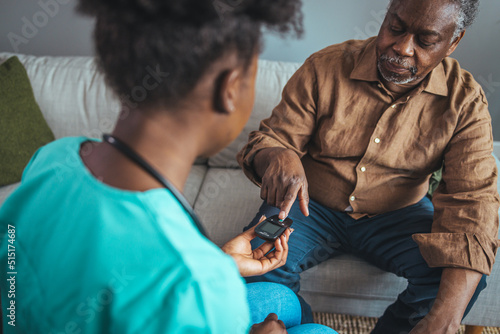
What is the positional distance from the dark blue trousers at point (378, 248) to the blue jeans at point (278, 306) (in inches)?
6.1

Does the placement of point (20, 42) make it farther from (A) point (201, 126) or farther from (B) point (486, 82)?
(B) point (486, 82)

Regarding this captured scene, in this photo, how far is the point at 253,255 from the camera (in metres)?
0.96

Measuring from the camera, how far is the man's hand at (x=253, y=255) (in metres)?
0.87

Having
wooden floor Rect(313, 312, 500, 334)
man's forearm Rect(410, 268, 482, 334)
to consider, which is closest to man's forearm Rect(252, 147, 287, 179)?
man's forearm Rect(410, 268, 482, 334)

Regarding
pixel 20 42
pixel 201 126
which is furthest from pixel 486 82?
pixel 20 42

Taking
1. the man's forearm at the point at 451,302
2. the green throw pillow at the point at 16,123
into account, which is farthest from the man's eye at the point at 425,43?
the green throw pillow at the point at 16,123

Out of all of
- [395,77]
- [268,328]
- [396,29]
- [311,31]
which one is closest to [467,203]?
[395,77]

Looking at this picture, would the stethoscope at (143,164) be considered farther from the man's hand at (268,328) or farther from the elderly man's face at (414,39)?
the elderly man's face at (414,39)

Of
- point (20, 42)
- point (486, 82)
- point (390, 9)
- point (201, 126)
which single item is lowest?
point (20, 42)

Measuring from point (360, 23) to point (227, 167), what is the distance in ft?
2.88

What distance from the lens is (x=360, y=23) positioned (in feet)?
5.96

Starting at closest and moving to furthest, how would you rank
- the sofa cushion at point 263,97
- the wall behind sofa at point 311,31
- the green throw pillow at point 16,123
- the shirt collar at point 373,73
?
the shirt collar at point 373,73, the green throw pillow at point 16,123, the sofa cushion at point 263,97, the wall behind sofa at point 311,31

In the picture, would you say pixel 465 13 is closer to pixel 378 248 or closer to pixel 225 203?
pixel 378 248

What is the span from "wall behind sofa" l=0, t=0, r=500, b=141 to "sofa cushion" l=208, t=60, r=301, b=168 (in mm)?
202
